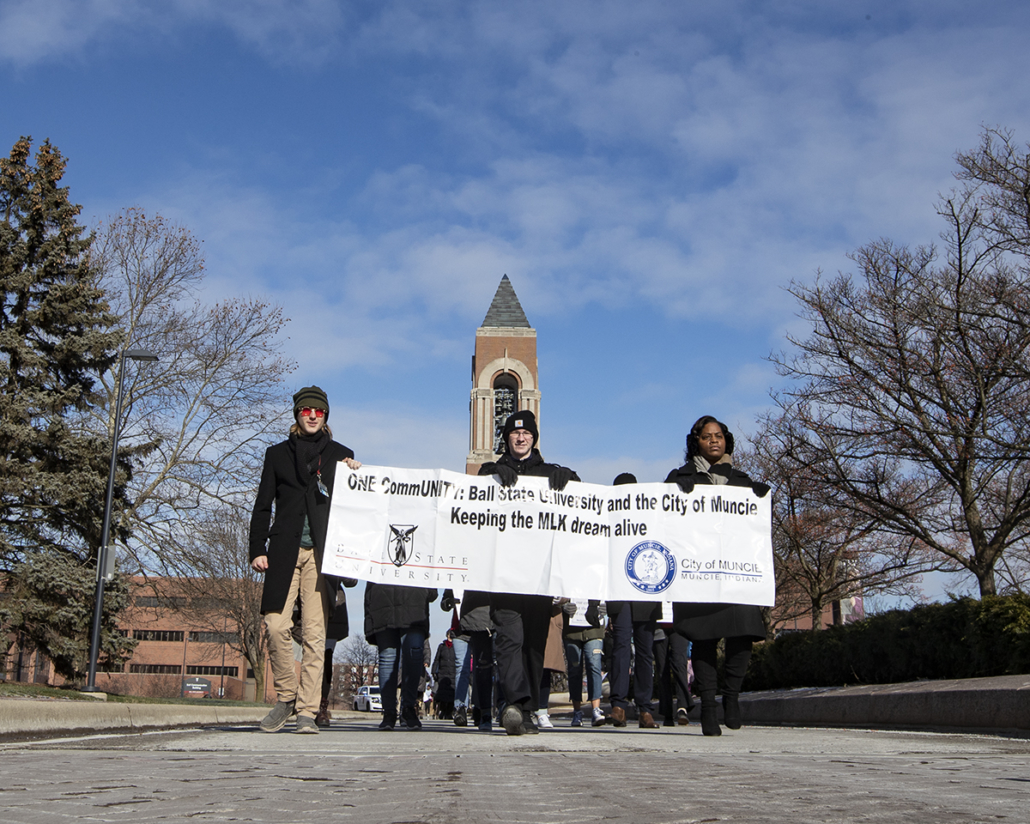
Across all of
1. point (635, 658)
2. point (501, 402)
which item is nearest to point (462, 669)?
point (635, 658)

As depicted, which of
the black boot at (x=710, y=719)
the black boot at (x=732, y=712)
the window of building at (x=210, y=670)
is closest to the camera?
the black boot at (x=710, y=719)

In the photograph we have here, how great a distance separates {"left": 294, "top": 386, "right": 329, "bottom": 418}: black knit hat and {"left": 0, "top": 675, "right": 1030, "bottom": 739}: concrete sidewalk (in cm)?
334

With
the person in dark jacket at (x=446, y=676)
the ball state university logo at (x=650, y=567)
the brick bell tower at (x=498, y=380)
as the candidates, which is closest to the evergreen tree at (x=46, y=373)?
the person in dark jacket at (x=446, y=676)

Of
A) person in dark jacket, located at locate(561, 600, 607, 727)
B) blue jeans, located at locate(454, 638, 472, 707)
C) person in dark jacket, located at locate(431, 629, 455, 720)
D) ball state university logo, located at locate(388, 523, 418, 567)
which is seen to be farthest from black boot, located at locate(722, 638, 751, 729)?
person in dark jacket, located at locate(431, 629, 455, 720)

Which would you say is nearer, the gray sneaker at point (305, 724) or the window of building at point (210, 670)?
the gray sneaker at point (305, 724)

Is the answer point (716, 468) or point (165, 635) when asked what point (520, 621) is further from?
point (165, 635)

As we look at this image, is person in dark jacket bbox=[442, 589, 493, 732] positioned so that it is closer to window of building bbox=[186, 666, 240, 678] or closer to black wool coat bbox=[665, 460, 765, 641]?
black wool coat bbox=[665, 460, 765, 641]

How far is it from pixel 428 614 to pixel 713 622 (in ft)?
8.50

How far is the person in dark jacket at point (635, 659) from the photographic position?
8.57 metres

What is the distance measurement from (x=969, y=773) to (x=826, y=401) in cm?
1288

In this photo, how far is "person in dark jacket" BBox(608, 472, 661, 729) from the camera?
8570mm

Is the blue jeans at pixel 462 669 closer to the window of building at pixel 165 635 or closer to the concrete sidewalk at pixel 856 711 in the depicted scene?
the concrete sidewalk at pixel 856 711

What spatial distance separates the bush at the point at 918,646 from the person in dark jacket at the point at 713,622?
3519mm

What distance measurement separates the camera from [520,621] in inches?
273
